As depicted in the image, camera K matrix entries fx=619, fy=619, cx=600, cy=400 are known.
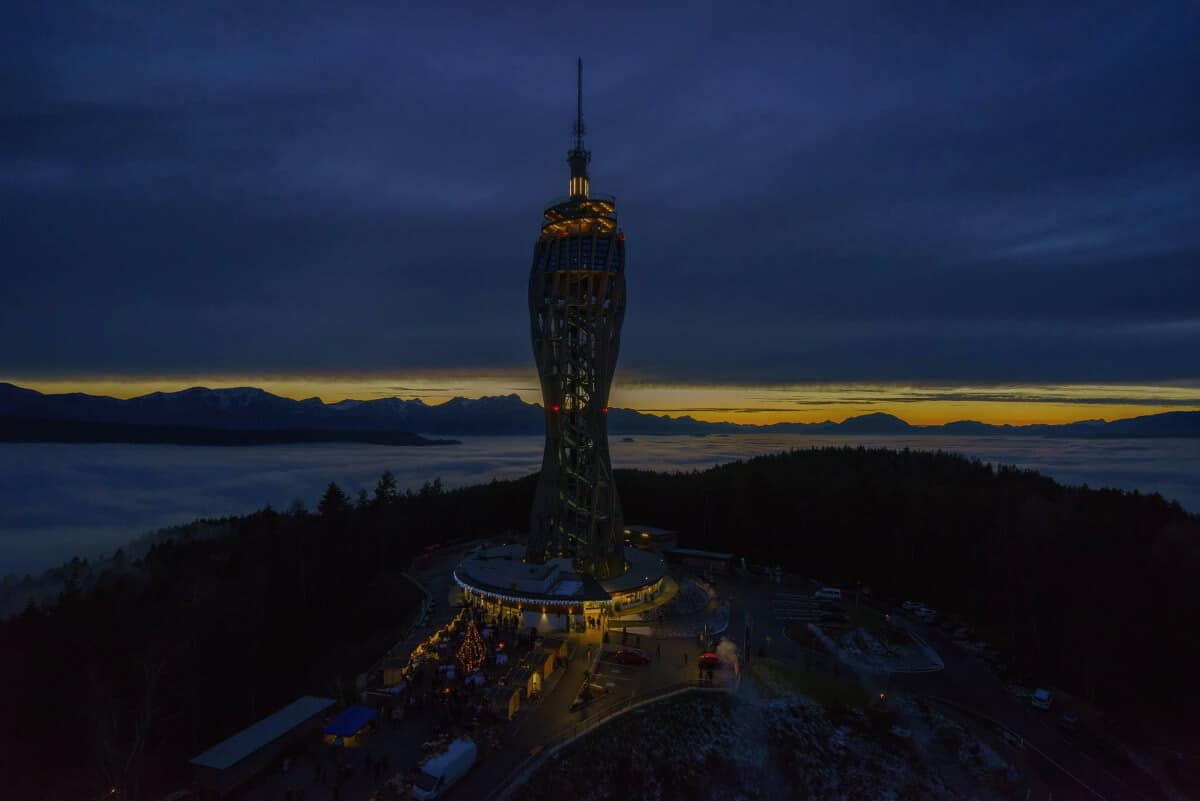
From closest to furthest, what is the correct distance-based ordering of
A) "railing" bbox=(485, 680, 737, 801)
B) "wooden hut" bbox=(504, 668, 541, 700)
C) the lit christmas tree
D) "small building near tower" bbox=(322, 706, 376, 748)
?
1. "railing" bbox=(485, 680, 737, 801)
2. "small building near tower" bbox=(322, 706, 376, 748)
3. "wooden hut" bbox=(504, 668, 541, 700)
4. the lit christmas tree

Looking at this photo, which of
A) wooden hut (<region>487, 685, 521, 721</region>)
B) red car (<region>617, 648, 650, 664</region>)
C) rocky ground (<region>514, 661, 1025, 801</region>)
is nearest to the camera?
rocky ground (<region>514, 661, 1025, 801</region>)

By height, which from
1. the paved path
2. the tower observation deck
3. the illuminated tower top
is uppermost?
the illuminated tower top

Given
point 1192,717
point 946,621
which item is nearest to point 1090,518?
point 946,621

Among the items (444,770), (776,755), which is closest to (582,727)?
(444,770)

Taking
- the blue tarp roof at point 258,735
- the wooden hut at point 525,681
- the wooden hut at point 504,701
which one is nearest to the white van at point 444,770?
the wooden hut at point 504,701

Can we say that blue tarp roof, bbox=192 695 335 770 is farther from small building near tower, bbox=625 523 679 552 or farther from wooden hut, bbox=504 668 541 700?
small building near tower, bbox=625 523 679 552

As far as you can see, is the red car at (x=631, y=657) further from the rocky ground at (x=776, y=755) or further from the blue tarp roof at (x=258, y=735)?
the blue tarp roof at (x=258, y=735)

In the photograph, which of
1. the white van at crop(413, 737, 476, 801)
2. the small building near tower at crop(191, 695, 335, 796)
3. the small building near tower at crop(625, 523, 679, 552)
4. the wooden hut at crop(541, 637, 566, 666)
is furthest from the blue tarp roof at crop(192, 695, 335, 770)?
the small building near tower at crop(625, 523, 679, 552)
